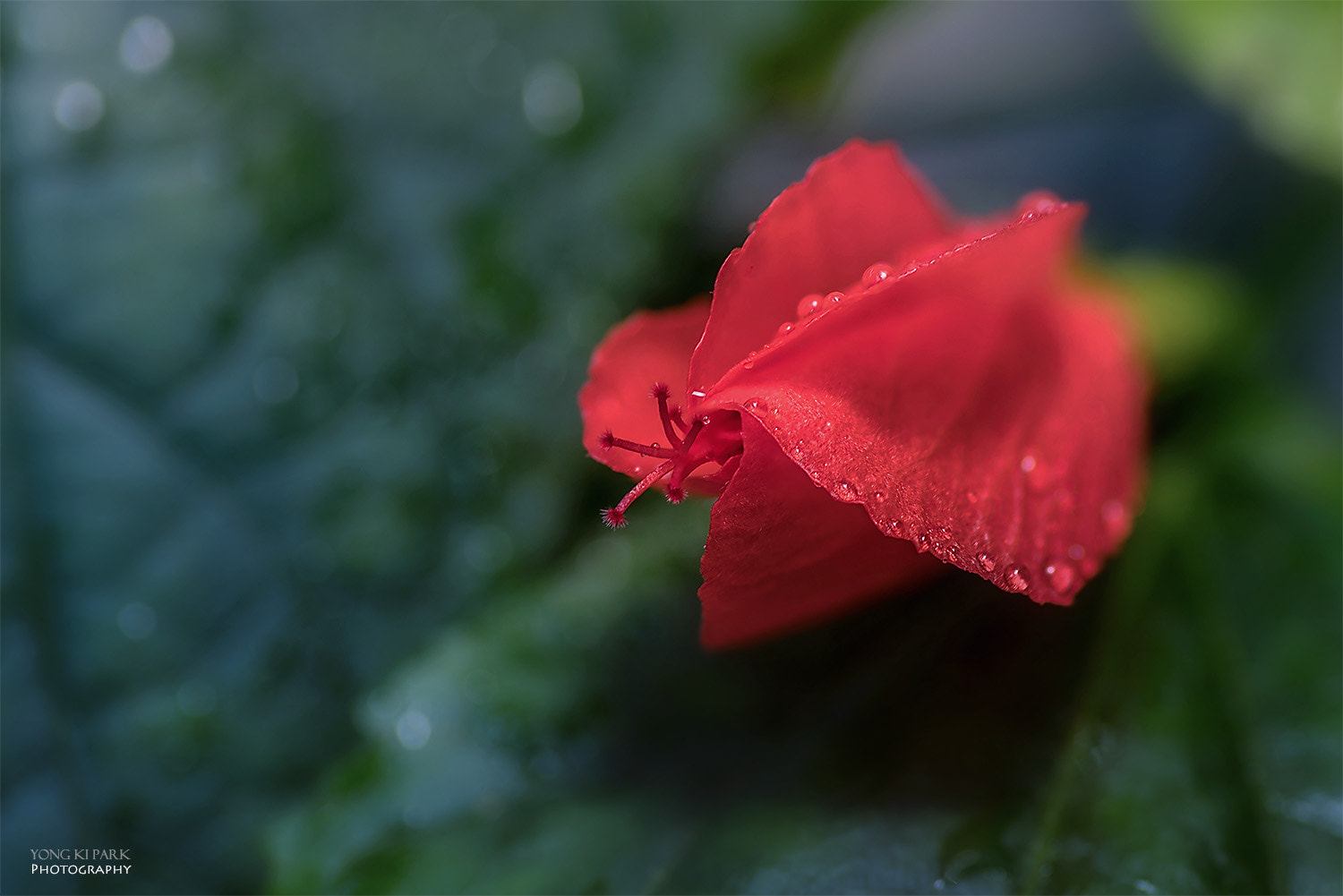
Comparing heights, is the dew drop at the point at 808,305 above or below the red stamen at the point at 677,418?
above

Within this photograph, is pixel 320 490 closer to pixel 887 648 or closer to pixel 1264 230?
pixel 887 648

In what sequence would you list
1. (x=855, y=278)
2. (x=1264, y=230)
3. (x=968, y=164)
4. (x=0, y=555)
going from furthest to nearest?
(x=968, y=164) < (x=1264, y=230) < (x=0, y=555) < (x=855, y=278)

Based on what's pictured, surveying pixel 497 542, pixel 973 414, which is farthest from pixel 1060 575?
pixel 497 542

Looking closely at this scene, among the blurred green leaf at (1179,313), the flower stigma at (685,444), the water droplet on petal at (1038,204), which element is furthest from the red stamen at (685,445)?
the blurred green leaf at (1179,313)

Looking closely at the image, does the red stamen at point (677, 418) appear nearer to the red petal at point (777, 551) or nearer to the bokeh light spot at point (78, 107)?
the red petal at point (777, 551)

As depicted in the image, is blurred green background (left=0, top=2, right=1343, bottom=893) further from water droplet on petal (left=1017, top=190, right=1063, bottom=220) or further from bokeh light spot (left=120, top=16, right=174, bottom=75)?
water droplet on petal (left=1017, top=190, right=1063, bottom=220)

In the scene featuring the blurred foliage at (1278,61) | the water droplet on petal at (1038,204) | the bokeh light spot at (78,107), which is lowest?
the water droplet on petal at (1038,204)

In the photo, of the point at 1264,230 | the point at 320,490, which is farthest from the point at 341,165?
the point at 1264,230

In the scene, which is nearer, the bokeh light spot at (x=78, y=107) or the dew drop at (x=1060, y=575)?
the dew drop at (x=1060, y=575)
